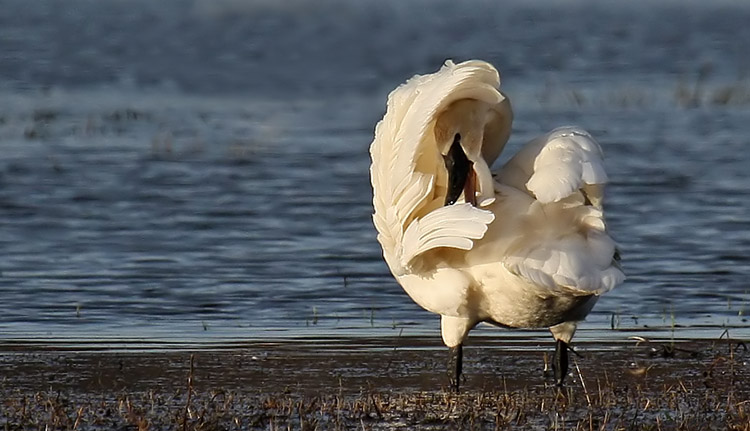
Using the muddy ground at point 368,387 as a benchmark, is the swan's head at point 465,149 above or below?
above

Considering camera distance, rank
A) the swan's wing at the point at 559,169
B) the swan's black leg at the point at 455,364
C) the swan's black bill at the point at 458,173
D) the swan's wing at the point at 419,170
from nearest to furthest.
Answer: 1. the swan's wing at the point at 419,170
2. the swan's wing at the point at 559,169
3. the swan's black bill at the point at 458,173
4. the swan's black leg at the point at 455,364

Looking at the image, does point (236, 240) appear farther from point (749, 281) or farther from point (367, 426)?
point (367, 426)

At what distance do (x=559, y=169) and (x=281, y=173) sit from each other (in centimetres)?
986

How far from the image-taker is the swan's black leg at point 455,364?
26.0 feet

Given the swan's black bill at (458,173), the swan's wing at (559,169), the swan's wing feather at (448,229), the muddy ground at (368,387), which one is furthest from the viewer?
the swan's black bill at (458,173)

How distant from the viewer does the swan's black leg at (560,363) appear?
7.91 metres

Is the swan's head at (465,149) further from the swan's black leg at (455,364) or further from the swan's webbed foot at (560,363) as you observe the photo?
the swan's webbed foot at (560,363)

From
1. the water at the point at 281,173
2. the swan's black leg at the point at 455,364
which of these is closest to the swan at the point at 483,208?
the swan's black leg at the point at 455,364

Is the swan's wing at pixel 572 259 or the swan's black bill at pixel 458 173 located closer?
the swan's wing at pixel 572 259

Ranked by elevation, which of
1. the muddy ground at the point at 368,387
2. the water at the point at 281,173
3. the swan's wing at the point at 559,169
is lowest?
the muddy ground at the point at 368,387

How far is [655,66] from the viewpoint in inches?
1139

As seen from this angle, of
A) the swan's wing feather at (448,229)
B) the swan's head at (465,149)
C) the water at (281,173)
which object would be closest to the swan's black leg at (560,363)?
the swan's head at (465,149)

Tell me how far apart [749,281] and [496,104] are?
4.72 metres

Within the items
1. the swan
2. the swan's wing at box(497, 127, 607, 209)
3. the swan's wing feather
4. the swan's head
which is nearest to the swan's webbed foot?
the swan
